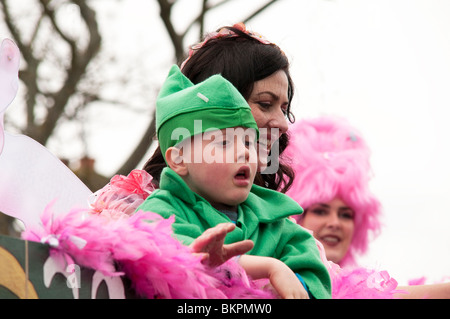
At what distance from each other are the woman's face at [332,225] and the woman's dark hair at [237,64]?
1.77 m

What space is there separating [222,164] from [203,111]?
0.51 ft

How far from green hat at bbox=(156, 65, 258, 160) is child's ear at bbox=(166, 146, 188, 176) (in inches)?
1.0

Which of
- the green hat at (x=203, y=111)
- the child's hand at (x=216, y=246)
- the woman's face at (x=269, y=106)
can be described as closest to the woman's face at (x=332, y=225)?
the woman's face at (x=269, y=106)

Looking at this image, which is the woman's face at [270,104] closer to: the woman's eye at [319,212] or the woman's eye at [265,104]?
the woman's eye at [265,104]

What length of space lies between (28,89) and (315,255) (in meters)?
5.29

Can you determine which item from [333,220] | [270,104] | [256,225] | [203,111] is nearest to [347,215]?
[333,220]

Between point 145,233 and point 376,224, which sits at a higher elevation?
point 145,233

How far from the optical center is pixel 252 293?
202 cm

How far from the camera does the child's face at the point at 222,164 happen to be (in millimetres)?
2223

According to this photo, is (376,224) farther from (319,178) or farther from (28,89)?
(28,89)

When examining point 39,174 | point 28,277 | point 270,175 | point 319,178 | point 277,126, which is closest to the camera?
point 28,277

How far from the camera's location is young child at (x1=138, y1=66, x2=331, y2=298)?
2201mm

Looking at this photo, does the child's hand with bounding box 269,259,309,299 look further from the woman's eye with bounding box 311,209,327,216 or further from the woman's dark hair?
the woman's eye with bounding box 311,209,327,216

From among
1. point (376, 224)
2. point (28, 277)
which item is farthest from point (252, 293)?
point (376, 224)
